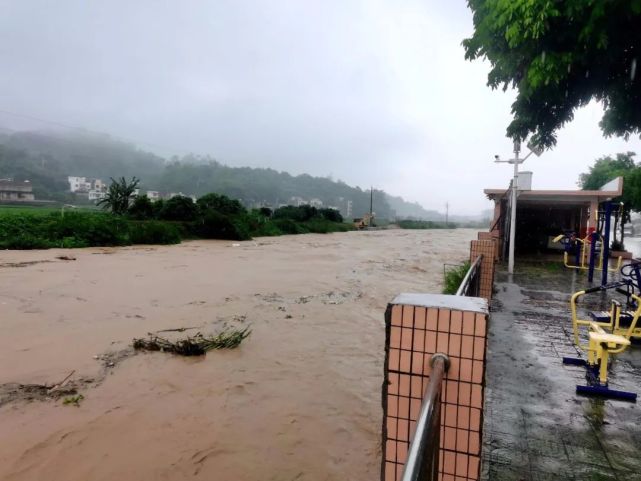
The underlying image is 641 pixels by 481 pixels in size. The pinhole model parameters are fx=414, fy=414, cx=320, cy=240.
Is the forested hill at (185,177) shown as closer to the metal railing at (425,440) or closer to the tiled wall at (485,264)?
the tiled wall at (485,264)

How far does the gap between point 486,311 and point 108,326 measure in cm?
697

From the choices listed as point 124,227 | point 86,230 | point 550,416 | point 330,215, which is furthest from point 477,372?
point 330,215

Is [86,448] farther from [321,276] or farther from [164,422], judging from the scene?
[321,276]

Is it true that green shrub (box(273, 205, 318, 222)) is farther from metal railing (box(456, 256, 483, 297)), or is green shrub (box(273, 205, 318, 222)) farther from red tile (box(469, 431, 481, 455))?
red tile (box(469, 431, 481, 455))

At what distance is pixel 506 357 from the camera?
4.30m

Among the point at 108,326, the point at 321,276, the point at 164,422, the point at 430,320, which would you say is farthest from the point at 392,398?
the point at 321,276

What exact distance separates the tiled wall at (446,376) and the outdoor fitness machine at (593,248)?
6847mm

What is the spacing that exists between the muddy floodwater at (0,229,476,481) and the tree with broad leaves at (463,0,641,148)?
413cm

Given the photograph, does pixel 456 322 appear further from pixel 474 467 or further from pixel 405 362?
pixel 474 467

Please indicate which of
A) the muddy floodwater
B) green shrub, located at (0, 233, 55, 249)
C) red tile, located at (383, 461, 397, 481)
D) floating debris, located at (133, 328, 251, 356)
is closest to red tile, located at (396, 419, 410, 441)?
red tile, located at (383, 461, 397, 481)

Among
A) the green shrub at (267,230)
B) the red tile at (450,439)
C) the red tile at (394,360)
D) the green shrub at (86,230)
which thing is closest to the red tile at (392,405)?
the red tile at (394,360)

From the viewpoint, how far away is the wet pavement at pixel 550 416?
248cm

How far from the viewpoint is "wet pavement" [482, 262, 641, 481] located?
2479 mm

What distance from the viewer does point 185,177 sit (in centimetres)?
11381
